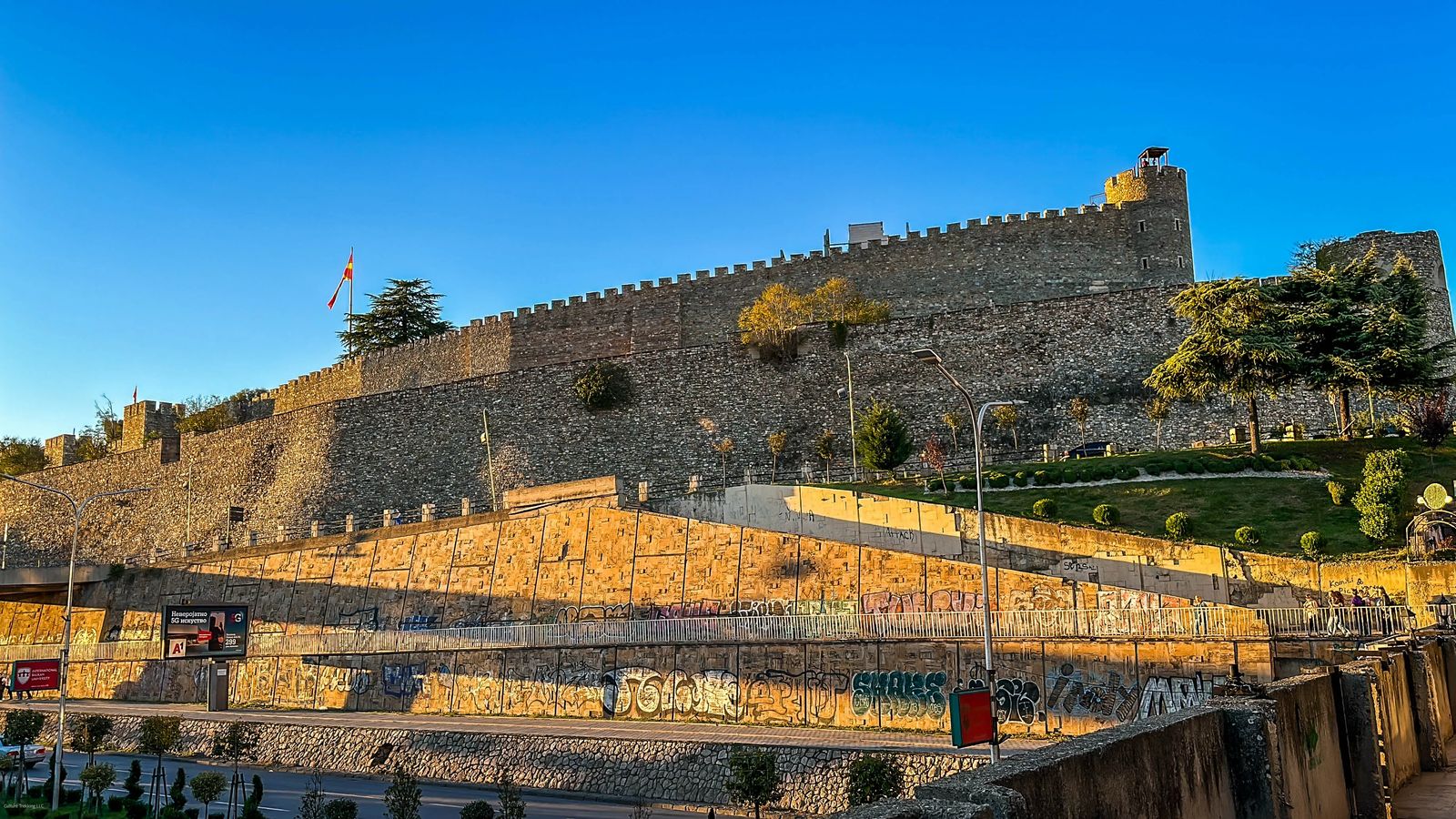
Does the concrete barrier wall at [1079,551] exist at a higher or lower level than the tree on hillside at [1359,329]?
lower

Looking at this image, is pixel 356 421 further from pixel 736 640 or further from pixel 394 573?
pixel 736 640

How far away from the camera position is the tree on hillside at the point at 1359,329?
127ft

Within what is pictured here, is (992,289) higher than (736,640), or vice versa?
(992,289)

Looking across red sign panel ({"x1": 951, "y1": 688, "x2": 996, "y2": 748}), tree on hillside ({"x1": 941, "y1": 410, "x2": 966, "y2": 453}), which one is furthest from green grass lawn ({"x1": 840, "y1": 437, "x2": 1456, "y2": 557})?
red sign panel ({"x1": 951, "y1": 688, "x2": 996, "y2": 748})

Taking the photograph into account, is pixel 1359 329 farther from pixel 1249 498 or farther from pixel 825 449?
pixel 825 449

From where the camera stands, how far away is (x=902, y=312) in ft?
187

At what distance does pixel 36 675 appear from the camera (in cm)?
3775

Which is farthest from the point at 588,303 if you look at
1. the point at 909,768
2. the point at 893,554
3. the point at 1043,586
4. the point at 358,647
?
the point at 909,768

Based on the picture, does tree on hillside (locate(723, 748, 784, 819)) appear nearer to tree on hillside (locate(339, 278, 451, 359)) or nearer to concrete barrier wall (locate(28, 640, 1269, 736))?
concrete barrier wall (locate(28, 640, 1269, 736))

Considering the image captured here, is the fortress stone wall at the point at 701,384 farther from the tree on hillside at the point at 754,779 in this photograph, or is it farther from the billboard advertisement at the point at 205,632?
the tree on hillside at the point at 754,779

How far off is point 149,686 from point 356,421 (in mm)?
17291

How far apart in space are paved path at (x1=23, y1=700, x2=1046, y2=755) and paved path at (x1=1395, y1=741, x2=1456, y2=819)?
12.3 metres

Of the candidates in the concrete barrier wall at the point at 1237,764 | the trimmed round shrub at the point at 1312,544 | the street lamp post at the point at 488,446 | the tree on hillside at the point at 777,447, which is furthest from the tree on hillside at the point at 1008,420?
the concrete barrier wall at the point at 1237,764

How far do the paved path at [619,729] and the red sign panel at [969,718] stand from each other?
787 centimetres
